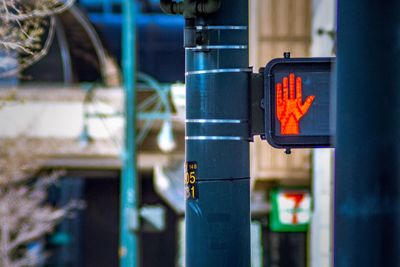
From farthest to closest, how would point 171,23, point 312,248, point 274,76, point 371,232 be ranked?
1. point 171,23
2. point 312,248
3. point 274,76
4. point 371,232

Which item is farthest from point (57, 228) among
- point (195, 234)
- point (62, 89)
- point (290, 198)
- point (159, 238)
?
point (195, 234)

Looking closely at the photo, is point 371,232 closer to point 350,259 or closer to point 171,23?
point 350,259

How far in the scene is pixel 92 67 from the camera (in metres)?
31.9

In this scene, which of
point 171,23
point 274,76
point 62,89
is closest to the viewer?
point 274,76

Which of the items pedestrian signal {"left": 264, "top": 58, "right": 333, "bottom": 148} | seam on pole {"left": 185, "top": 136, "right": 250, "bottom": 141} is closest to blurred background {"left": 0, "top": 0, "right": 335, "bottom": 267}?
seam on pole {"left": 185, "top": 136, "right": 250, "bottom": 141}

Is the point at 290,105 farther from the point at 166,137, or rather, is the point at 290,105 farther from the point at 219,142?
the point at 166,137

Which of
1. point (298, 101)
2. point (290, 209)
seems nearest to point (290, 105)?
point (298, 101)

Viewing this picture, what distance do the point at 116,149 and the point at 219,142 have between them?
20.6 m

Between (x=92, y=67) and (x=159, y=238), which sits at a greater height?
(x=92, y=67)

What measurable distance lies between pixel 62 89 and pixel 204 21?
2058cm

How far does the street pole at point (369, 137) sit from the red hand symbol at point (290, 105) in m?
2.56

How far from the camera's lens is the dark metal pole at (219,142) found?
9.40 metres

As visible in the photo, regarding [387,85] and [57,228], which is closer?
[387,85]

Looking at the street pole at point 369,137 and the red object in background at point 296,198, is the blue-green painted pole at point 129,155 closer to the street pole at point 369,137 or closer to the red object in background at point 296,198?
the red object in background at point 296,198
